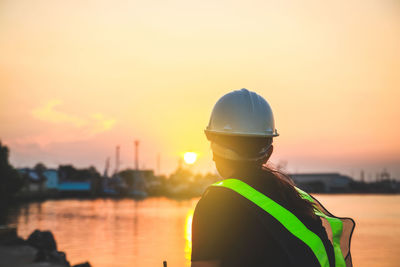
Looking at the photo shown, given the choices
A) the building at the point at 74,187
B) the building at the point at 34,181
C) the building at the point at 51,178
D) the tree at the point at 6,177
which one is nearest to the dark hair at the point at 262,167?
the tree at the point at 6,177

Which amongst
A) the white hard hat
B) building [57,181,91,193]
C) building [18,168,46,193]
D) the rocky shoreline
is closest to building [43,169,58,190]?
building [18,168,46,193]

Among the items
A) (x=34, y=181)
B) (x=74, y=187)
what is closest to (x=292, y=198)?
(x=34, y=181)

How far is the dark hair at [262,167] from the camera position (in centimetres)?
246

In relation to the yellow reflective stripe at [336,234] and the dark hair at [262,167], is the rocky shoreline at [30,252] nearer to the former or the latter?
the dark hair at [262,167]

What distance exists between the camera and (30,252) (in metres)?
26.6

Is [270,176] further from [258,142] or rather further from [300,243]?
[300,243]

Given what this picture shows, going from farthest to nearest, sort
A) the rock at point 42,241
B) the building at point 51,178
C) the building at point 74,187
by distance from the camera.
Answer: the building at point 74,187 < the building at point 51,178 < the rock at point 42,241

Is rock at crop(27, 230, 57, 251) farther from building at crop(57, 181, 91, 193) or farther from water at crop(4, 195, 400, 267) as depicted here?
building at crop(57, 181, 91, 193)

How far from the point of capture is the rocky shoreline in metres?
22.8

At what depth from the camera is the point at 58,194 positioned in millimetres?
158125

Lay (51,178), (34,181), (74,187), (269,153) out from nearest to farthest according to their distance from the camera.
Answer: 1. (269,153)
2. (34,181)
3. (51,178)
4. (74,187)

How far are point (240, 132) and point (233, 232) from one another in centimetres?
62

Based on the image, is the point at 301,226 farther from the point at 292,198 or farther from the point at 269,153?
the point at 269,153

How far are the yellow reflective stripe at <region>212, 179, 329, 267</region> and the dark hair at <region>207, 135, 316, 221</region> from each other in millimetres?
131
